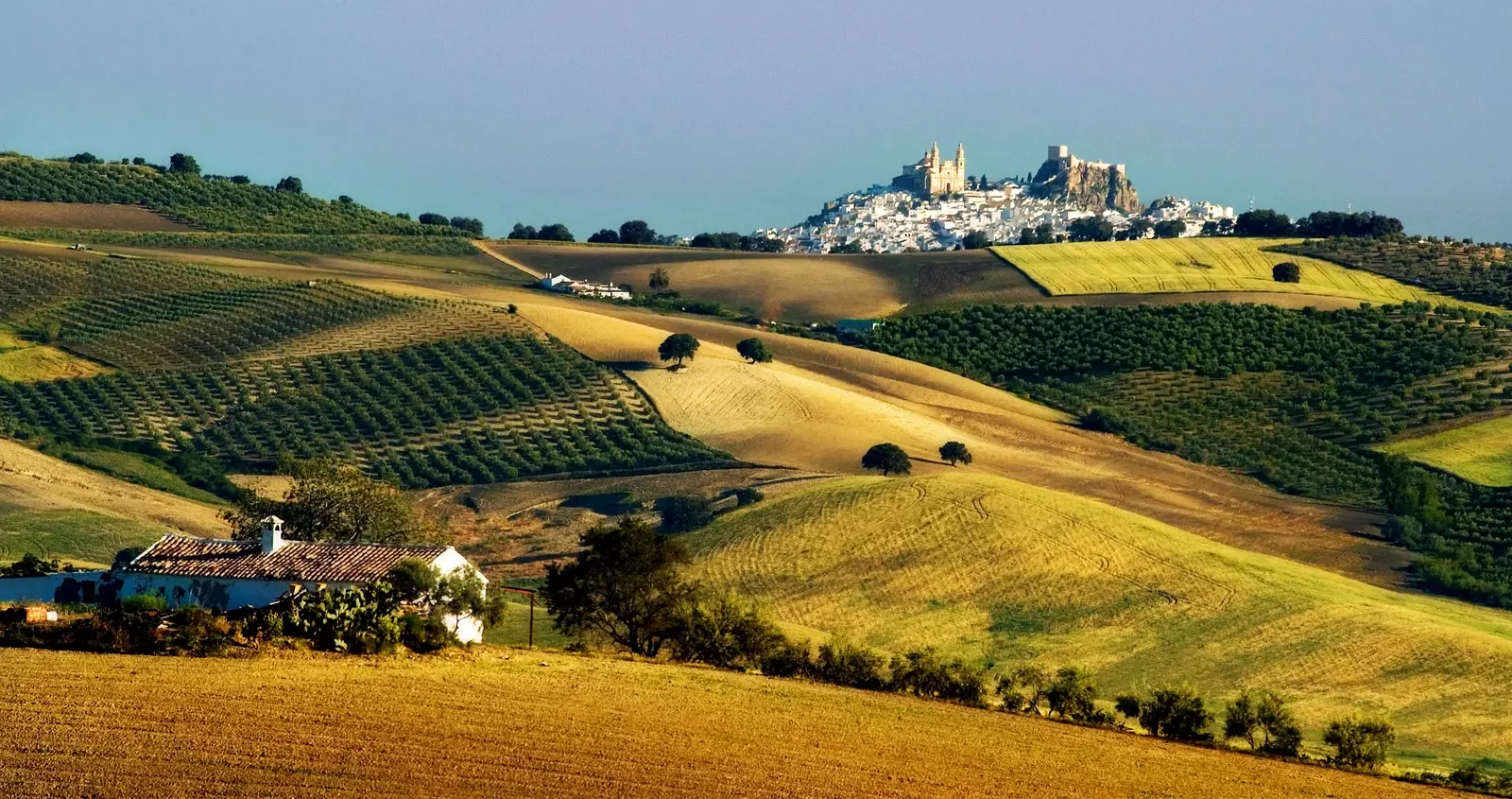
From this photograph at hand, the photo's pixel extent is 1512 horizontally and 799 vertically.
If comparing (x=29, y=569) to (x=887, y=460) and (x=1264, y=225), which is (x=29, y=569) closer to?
(x=887, y=460)

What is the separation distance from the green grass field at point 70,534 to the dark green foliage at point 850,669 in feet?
87.9

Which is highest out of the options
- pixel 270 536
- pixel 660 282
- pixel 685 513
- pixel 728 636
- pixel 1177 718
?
pixel 660 282

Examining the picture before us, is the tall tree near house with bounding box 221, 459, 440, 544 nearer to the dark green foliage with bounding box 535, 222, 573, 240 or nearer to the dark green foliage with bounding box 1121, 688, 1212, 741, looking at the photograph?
the dark green foliage with bounding box 1121, 688, 1212, 741

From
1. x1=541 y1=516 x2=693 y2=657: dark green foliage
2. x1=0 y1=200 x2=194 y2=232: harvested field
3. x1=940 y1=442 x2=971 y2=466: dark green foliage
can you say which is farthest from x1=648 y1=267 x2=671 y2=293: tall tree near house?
x1=541 y1=516 x2=693 y2=657: dark green foliage

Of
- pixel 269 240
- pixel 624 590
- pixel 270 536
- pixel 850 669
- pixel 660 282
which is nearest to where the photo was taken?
pixel 850 669

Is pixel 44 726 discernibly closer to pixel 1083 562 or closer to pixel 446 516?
pixel 1083 562

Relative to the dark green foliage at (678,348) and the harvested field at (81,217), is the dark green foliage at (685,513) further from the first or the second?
the harvested field at (81,217)

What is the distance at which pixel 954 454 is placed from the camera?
307 feet

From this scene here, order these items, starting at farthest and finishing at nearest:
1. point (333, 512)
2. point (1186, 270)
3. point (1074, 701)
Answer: point (1186, 270), point (333, 512), point (1074, 701)

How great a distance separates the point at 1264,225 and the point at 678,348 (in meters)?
79.3

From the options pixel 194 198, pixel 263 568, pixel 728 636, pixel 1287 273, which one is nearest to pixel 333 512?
pixel 263 568

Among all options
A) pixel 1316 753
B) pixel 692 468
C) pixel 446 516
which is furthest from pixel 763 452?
pixel 1316 753

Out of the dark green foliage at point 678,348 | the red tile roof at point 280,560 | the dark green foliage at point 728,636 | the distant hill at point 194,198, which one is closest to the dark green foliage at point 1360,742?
the dark green foliage at point 728,636

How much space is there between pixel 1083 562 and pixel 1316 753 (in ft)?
95.3
